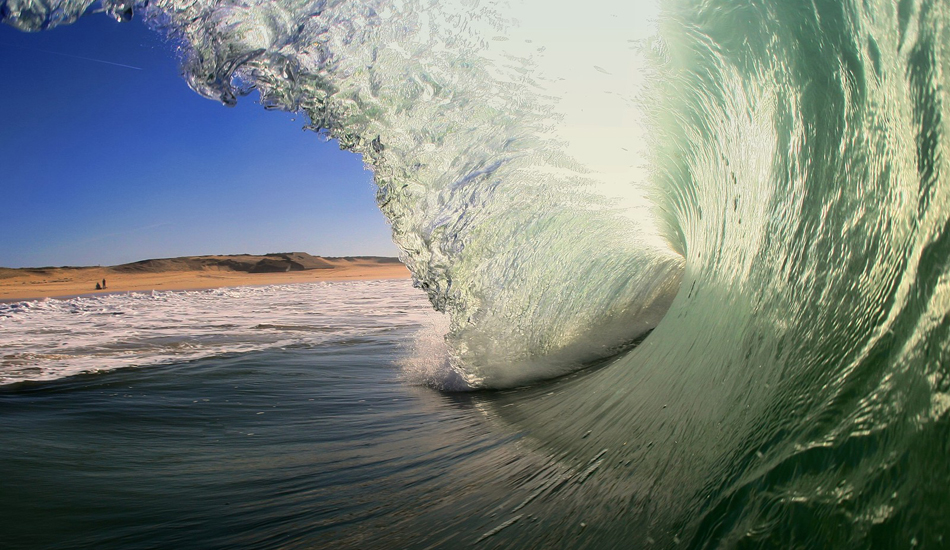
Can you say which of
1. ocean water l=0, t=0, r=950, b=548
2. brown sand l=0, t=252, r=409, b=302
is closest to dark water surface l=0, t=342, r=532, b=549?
ocean water l=0, t=0, r=950, b=548

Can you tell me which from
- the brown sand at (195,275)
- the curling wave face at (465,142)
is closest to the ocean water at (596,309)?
the curling wave face at (465,142)

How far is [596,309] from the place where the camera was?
15.9 feet

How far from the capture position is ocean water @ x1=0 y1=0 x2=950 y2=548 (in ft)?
4.09

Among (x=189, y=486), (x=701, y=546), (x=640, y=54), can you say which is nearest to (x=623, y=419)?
(x=701, y=546)

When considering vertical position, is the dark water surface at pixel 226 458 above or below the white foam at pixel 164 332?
below

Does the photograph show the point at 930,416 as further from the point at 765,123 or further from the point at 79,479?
the point at 79,479

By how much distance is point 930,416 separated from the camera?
1.04m

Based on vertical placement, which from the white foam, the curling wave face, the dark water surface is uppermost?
the curling wave face

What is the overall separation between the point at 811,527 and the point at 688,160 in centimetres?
278

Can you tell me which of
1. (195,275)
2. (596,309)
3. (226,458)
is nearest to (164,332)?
(596,309)

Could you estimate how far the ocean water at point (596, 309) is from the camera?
1.25m

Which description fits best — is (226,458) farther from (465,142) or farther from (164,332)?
(164,332)

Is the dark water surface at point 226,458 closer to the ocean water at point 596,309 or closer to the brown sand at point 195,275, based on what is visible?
the ocean water at point 596,309

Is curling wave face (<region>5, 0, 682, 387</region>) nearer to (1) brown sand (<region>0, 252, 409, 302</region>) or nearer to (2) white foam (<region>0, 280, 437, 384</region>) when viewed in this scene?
(2) white foam (<region>0, 280, 437, 384</region>)
